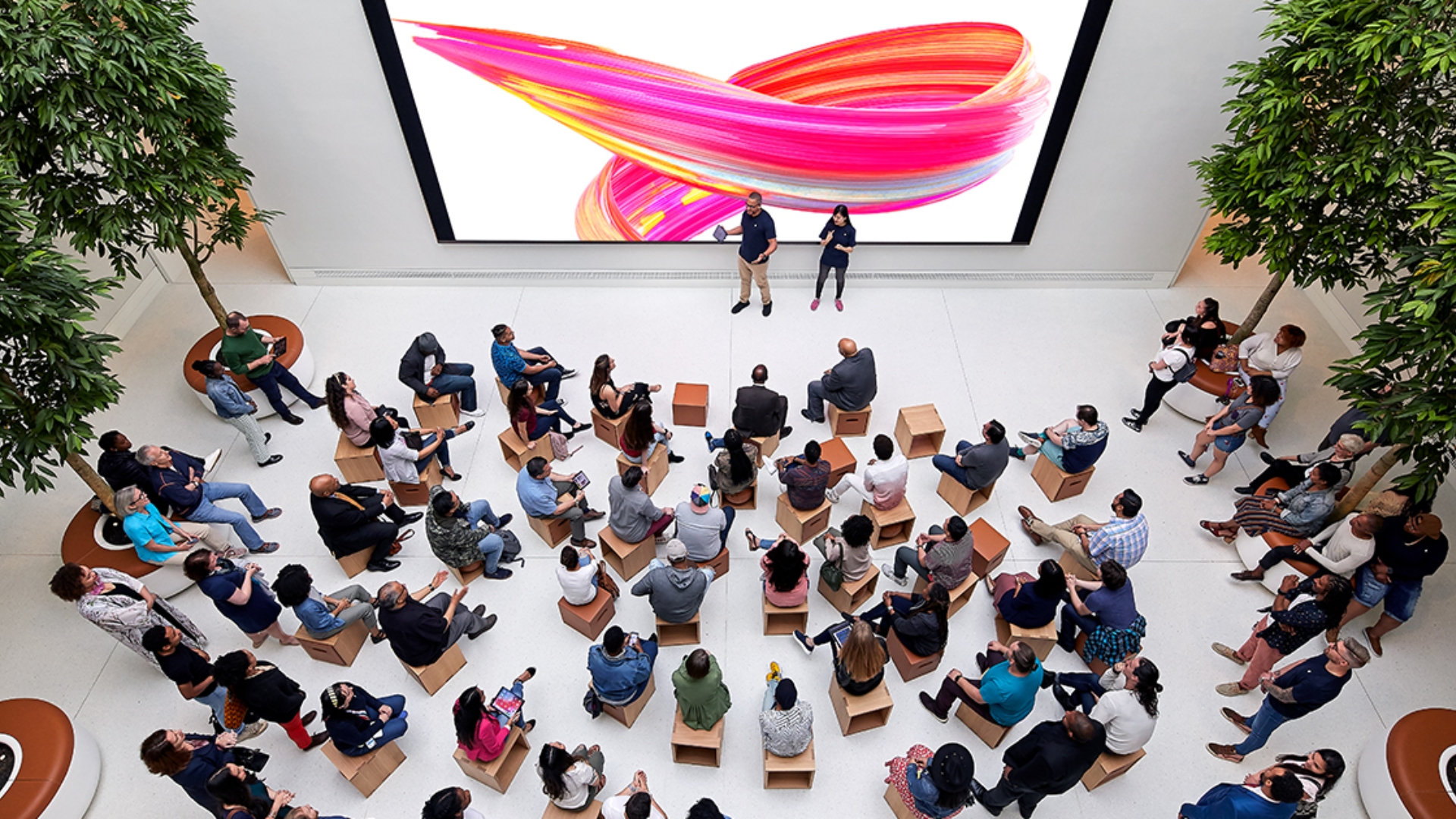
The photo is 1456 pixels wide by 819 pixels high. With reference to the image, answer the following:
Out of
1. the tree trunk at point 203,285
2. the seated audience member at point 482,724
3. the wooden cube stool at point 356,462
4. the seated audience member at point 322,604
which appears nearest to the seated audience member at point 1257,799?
the seated audience member at point 482,724

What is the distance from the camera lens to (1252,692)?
20.1 ft

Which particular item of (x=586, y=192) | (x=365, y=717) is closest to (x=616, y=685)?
(x=365, y=717)

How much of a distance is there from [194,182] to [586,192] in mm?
3402

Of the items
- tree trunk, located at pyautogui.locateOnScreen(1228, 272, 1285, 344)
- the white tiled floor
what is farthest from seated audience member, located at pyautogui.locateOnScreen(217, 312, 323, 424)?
tree trunk, located at pyautogui.locateOnScreen(1228, 272, 1285, 344)

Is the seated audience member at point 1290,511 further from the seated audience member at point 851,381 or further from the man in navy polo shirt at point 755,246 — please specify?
the man in navy polo shirt at point 755,246

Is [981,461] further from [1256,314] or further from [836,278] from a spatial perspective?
[1256,314]

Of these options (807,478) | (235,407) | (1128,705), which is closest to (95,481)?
(235,407)

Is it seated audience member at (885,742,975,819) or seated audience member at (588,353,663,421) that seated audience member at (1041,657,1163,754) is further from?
seated audience member at (588,353,663,421)

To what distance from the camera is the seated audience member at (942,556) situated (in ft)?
19.3

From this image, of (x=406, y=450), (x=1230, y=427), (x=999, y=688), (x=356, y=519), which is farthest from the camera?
(x=1230, y=427)

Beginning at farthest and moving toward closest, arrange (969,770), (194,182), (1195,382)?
(1195,382) → (194,182) → (969,770)

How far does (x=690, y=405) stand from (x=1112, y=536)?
361 centimetres

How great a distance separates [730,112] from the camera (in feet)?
26.8

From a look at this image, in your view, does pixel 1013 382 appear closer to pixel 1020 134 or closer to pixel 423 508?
pixel 1020 134
